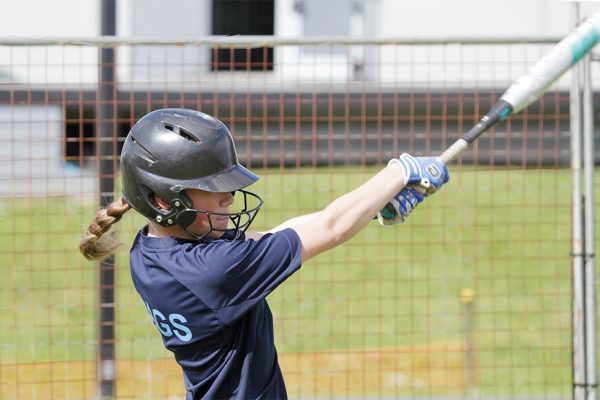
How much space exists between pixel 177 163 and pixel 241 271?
42cm

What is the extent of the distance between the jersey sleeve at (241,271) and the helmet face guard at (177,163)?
129mm

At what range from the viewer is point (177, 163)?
338 cm

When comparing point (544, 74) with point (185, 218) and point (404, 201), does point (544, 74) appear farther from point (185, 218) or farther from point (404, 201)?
point (185, 218)

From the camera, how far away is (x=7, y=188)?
28.6ft

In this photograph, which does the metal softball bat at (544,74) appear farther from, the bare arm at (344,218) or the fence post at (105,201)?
the fence post at (105,201)

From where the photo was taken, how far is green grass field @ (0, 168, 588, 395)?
771 centimetres

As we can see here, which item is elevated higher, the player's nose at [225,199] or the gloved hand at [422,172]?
the gloved hand at [422,172]

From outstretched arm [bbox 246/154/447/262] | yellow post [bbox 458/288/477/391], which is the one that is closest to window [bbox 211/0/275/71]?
yellow post [bbox 458/288/477/391]

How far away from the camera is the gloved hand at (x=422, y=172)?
11.3ft

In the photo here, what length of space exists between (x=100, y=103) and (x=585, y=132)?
2777mm

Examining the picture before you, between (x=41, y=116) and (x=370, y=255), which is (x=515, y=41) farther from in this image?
(x=41, y=116)

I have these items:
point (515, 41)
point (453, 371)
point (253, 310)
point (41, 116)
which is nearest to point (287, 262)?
point (253, 310)

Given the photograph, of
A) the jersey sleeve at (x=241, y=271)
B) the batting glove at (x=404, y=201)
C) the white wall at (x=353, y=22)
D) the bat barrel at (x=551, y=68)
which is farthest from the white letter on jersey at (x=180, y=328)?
the white wall at (x=353, y=22)

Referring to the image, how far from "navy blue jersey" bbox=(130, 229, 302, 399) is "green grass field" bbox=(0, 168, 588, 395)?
341 cm
